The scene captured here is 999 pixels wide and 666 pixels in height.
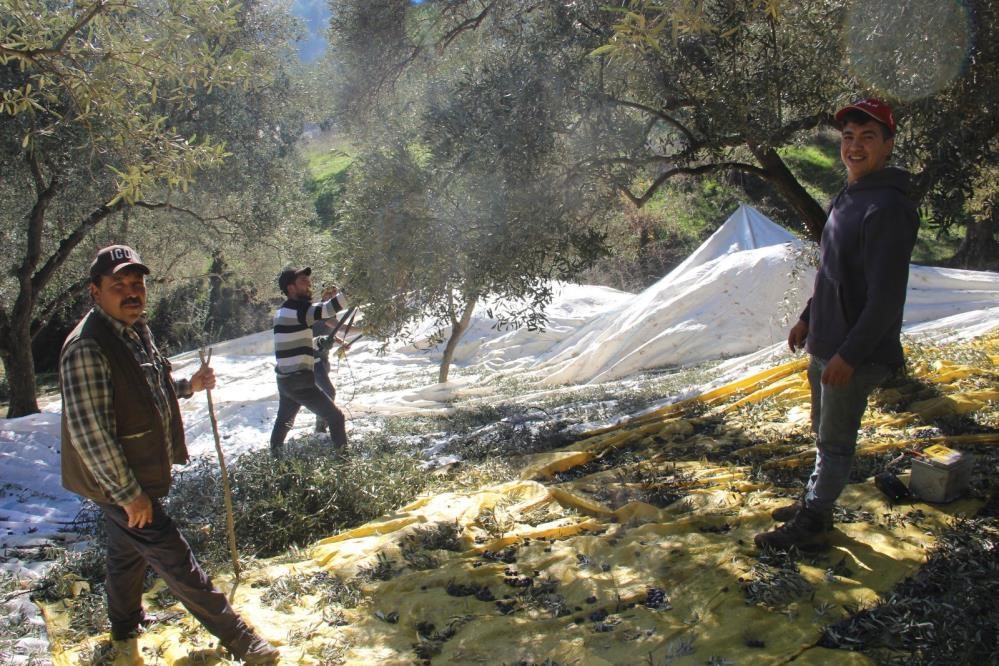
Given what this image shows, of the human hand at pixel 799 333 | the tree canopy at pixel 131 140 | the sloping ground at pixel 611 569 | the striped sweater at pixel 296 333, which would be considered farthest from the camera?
the striped sweater at pixel 296 333

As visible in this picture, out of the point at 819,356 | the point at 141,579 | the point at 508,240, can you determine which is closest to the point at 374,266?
the point at 508,240

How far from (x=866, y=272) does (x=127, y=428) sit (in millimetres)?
3241

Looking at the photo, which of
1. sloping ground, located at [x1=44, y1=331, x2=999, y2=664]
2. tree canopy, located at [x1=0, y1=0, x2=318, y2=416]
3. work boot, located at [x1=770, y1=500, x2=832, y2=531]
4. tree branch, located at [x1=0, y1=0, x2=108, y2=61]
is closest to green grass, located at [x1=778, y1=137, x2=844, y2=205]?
tree canopy, located at [x1=0, y1=0, x2=318, y2=416]

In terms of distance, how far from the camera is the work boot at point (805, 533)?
11.6ft

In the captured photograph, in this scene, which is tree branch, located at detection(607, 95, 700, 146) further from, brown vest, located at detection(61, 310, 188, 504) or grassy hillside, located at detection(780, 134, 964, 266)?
grassy hillside, located at detection(780, 134, 964, 266)

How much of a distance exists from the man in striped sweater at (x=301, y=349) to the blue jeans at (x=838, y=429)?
403 cm

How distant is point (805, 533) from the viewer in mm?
3541

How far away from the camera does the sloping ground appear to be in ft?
10.3

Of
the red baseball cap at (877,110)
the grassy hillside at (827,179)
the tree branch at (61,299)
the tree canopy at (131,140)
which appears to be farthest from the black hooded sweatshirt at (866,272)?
the grassy hillside at (827,179)

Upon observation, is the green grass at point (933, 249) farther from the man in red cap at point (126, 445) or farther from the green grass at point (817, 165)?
the man in red cap at point (126, 445)

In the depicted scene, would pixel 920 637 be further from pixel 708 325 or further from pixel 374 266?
pixel 708 325

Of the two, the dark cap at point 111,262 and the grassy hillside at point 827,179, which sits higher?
the grassy hillside at point 827,179

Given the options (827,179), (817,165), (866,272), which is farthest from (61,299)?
(817,165)

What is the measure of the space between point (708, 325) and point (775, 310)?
1.03 meters
